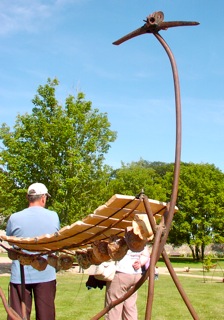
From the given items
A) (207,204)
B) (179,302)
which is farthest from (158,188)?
(179,302)

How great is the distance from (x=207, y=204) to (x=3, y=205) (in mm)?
27272

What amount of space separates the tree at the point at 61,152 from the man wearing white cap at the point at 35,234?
50.4 feet

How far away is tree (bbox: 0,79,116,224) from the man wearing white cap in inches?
605

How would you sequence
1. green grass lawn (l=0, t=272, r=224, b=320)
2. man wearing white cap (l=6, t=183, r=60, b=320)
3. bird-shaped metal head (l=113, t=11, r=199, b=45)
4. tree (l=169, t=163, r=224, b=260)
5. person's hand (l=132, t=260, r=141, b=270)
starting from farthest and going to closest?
tree (l=169, t=163, r=224, b=260), green grass lawn (l=0, t=272, r=224, b=320), person's hand (l=132, t=260, r=141, b=270), man wearing white cap (l=6, t=183, r=60, b=320), bird-shaped metal head (l=113, t=11, r=199, b=45)

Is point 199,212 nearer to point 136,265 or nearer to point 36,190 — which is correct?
point 136,265

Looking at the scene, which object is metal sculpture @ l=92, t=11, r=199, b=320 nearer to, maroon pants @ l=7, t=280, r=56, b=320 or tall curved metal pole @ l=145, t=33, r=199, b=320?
tall curved metal pole @ l=145, t=33, r=199, b=320

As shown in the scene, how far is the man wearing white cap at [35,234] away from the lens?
4.48 metres

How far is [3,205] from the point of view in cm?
2133

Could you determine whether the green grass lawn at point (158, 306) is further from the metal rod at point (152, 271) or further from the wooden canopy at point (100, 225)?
the metal rod at point (152, 271)

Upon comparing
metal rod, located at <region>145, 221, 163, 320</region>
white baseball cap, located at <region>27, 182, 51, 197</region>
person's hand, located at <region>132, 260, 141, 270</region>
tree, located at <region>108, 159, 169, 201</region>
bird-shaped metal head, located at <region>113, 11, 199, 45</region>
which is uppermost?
tree, located at <region>108, 159, 169, 201</region>

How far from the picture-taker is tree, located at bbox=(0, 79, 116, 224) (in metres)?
20.4

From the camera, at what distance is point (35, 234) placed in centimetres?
447

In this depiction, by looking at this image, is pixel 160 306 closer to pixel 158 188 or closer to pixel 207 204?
pixel 158 188

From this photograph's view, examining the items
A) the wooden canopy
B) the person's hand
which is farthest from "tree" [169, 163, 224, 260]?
the wooden canopy
